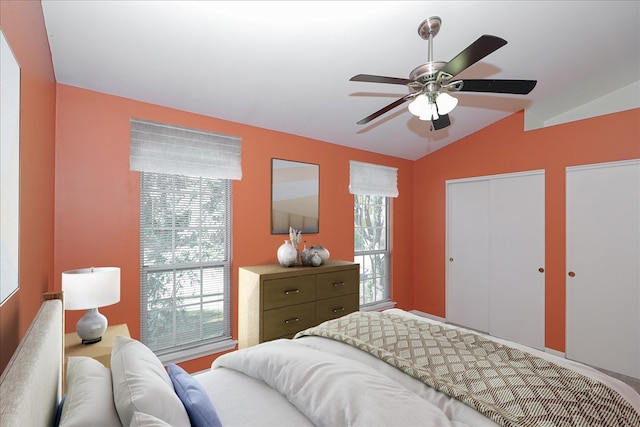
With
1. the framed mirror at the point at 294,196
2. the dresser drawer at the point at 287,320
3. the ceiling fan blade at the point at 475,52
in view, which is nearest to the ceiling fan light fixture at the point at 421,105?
the ceiling fan blade at the point at 475,52

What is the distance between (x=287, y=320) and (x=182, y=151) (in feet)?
5.69

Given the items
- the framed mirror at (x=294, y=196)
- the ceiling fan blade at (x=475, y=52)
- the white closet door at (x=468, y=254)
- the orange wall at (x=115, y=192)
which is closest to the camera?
the ceiling fan blade at (x=475, y=52)

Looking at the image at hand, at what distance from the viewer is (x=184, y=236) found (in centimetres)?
276

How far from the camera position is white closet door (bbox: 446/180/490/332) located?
3996 mm

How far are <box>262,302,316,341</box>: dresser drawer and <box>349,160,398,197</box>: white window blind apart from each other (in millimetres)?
1653

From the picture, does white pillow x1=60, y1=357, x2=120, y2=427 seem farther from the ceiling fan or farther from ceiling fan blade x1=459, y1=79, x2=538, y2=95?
ceiling fan blade x1=459, y1=79, x2=538, y2=95

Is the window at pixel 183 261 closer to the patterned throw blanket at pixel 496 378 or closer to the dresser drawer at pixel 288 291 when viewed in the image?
the dresser drawer at pixel 288 291

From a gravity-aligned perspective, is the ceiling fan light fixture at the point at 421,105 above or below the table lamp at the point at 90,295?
above

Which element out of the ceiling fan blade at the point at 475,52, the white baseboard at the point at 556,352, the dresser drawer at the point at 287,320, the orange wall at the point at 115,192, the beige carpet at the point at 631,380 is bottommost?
the beige carpet at the point at 631,380

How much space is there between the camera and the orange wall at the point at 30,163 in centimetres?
107

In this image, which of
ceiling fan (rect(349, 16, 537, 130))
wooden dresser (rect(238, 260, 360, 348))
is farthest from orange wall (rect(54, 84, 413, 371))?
ceiling fan (rect(349, 16, 537, 130))

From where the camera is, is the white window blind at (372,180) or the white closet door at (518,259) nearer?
the white closet door at (518,259)

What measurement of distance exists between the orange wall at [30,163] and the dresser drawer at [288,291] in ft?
4.86

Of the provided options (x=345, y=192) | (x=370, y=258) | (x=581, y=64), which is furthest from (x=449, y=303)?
(x=581, y=64)
